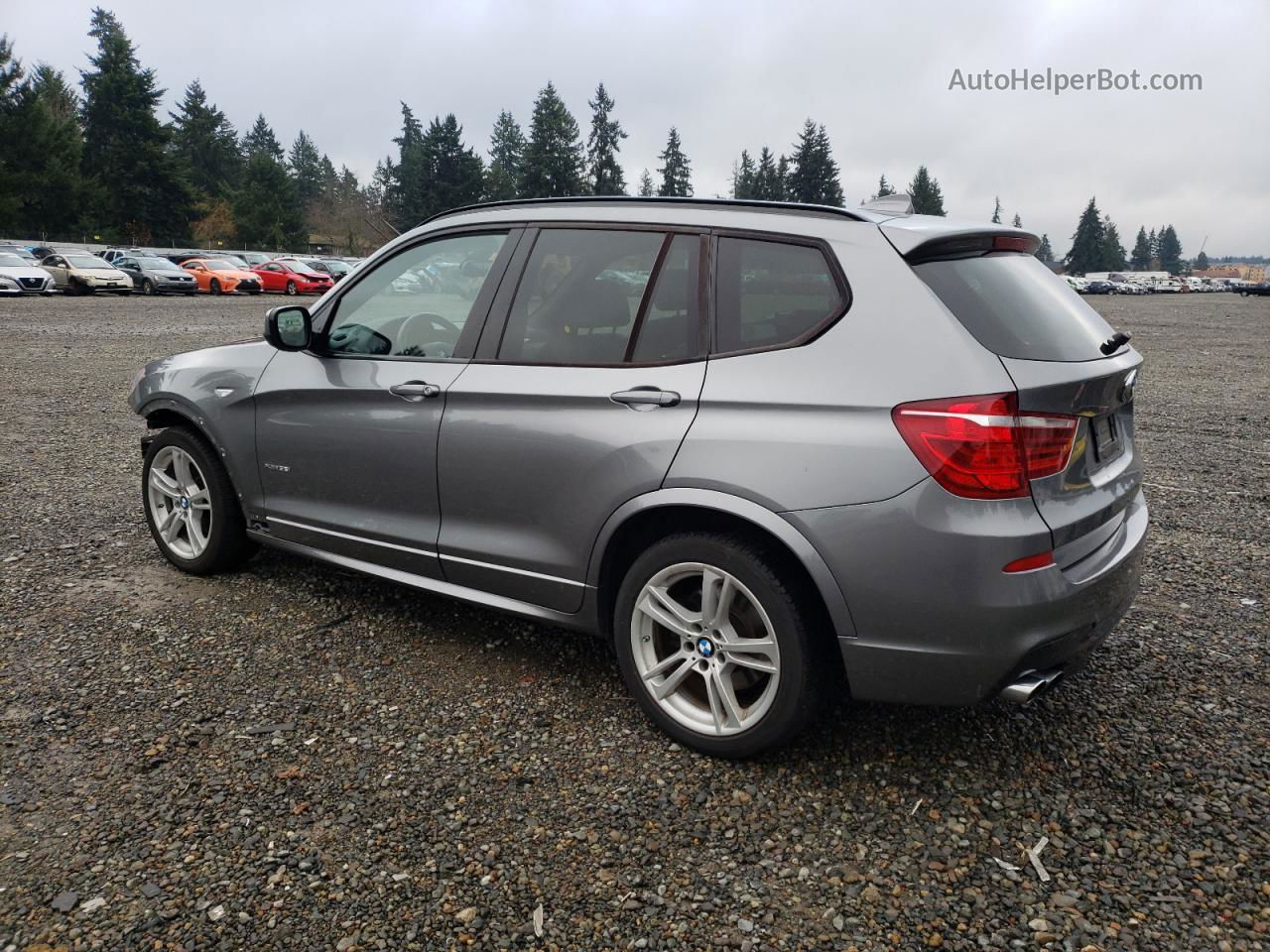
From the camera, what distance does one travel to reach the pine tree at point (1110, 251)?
131 metres

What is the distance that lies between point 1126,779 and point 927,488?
125cm

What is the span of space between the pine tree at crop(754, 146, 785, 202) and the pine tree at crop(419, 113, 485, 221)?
3437 cm

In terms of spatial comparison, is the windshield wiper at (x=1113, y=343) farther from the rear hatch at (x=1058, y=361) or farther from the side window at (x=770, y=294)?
the side window at (x=770, y=294)

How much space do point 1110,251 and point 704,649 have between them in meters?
149

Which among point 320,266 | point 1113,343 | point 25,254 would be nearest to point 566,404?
point 1113,343

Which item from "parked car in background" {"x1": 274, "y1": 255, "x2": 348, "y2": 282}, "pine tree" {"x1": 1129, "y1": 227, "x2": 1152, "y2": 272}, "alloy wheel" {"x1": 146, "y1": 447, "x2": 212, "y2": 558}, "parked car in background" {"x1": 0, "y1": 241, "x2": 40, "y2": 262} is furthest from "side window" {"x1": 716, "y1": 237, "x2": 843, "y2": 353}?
"pine tree" {"x1": 1129, "y1": 227, "x2": 1152, "y2": 272}

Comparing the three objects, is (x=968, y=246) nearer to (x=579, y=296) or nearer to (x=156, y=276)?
(x=579, y=296)

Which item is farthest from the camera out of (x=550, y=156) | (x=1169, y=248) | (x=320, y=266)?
(x=1169, y=248)

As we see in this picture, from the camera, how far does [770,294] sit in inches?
118

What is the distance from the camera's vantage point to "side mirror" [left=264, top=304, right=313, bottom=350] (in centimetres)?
404

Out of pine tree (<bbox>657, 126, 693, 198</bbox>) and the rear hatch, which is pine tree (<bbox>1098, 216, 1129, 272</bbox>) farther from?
the rear hatch

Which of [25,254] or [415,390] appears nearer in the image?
[415,390]

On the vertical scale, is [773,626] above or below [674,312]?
below

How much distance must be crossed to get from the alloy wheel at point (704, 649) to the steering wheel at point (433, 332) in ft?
4.18
